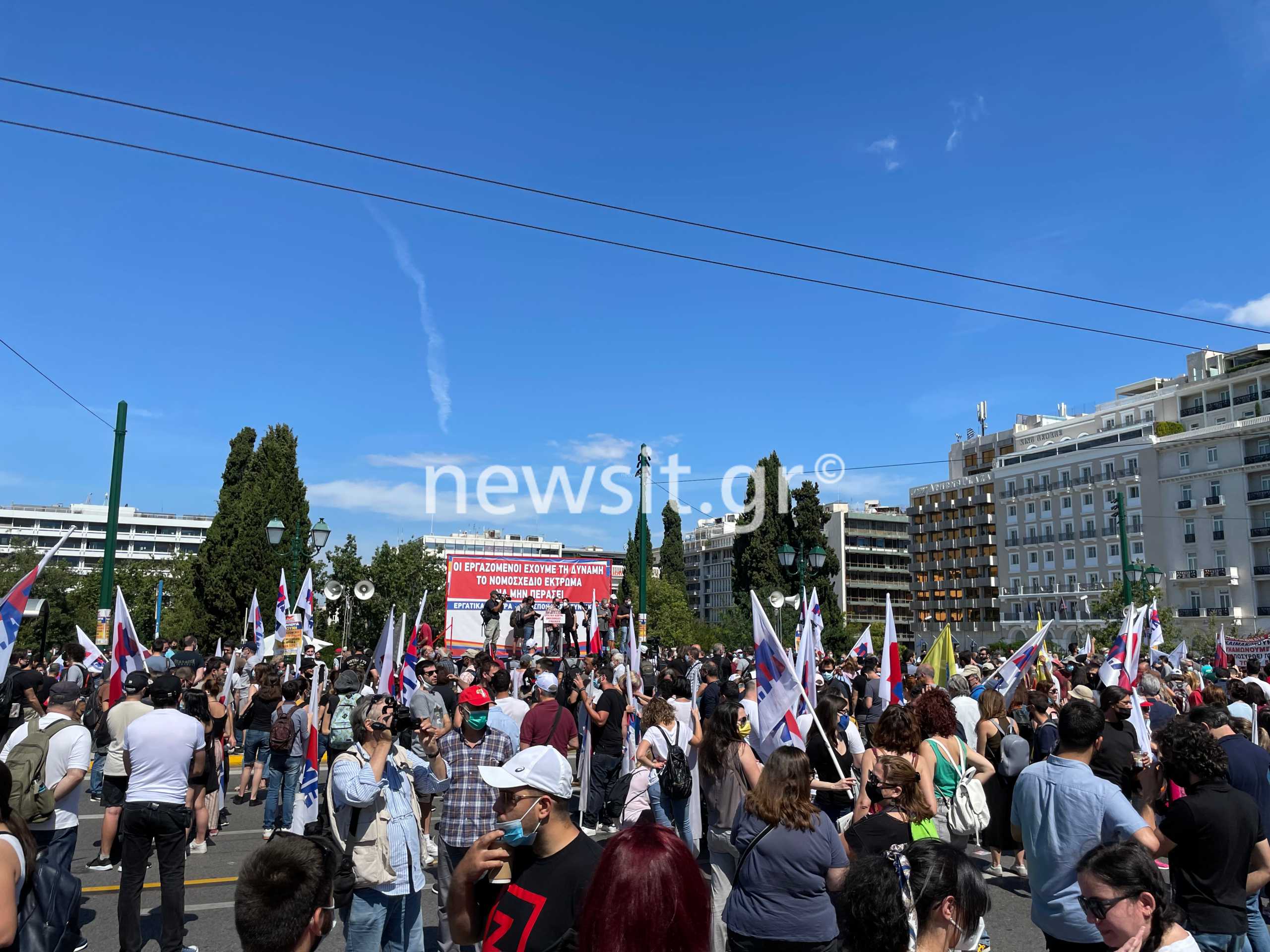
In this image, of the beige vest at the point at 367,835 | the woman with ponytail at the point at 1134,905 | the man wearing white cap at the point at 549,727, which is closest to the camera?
the woman with ponytail at the point at 1134,905

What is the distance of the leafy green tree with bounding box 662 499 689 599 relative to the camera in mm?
98750

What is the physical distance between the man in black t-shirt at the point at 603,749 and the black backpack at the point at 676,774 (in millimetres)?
2834

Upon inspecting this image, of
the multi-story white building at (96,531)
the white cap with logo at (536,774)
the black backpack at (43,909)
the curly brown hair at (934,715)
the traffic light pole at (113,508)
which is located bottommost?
the black backpack at (43,909)

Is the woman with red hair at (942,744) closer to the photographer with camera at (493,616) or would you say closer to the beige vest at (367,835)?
the beige vest at (367,835)

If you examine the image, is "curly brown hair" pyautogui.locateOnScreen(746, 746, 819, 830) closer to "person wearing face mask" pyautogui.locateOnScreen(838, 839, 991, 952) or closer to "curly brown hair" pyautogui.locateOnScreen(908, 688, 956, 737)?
"person wearing face mask" pyautogui.locateOnScreen(838, 839, 991, 952)

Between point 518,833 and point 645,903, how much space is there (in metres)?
1.00

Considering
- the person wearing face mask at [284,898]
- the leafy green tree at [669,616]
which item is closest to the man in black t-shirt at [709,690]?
the person wearing face mask at [284,898]

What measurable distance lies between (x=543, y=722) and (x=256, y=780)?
21.6 feet

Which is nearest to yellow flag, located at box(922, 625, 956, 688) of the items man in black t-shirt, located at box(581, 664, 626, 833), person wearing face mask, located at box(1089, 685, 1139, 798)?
man in black t-shirt, located at box(581, 664, 626, 833)

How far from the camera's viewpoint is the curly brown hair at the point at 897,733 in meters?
5.68

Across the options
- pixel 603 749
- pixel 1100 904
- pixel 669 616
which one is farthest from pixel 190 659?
pixel 669 616

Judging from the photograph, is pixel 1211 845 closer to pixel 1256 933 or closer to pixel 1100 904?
pixel 1256 933

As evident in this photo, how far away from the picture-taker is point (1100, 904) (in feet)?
10.5

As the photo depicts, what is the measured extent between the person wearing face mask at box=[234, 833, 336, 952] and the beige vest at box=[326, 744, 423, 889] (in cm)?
250
